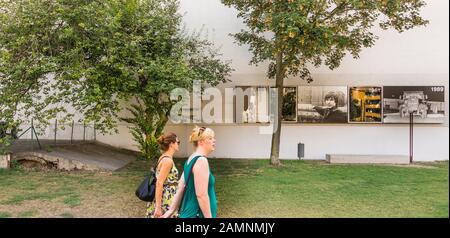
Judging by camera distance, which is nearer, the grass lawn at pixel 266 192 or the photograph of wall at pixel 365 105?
the grass lawn at pixel 266 192

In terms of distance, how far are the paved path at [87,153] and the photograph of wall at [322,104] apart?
720 centimetres

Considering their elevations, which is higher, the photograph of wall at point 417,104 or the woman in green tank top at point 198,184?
the photograph of wall at point 417,104

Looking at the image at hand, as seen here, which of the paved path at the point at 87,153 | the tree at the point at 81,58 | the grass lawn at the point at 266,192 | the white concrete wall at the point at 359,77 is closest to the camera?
the grass lawn at the point at 266,192

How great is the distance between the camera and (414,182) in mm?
12156

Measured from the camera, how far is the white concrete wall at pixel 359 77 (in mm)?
17906

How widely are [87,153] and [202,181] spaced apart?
1265cm

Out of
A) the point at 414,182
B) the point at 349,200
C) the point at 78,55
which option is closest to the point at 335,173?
the point at 414,182

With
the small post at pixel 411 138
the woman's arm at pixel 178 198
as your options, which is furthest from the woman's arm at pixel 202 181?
the small post at pixel 411 138

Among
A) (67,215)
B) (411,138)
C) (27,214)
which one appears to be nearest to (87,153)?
(27,214)

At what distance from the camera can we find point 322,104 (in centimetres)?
1823

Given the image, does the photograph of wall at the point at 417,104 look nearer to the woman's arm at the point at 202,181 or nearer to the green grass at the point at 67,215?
the green grass at the point at 67,215

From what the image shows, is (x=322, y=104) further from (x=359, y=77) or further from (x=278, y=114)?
(x=278, y=114)

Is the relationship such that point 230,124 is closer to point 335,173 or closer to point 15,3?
point 335,173

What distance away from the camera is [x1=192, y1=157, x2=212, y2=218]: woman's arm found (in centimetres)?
380
